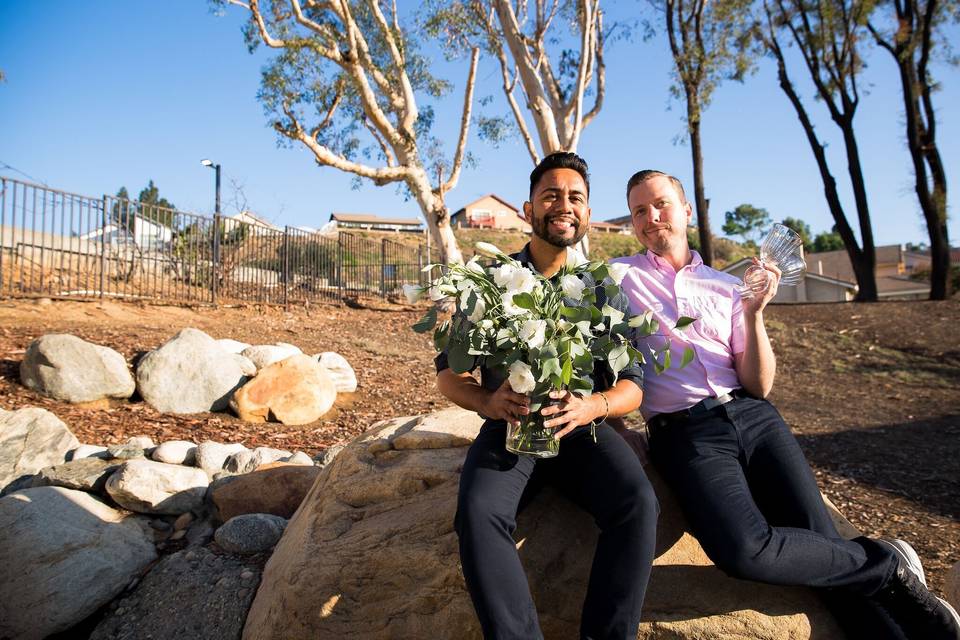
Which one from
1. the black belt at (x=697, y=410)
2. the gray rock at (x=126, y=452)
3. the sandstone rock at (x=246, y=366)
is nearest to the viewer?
the black belt at (x=697, y=410)

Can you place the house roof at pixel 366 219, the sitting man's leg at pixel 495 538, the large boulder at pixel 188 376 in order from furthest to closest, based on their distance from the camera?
the house roof at pixel 366 219 < the large boulder at pixel 188 376 < the sitting man's leg at pixel 495 538

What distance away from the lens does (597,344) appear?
7.22 ft

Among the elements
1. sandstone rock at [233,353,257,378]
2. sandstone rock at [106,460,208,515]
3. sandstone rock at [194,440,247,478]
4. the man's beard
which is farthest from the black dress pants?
sandstone rock at [233,353,257,378]

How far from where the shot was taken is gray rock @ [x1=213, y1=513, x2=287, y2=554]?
10.8ft

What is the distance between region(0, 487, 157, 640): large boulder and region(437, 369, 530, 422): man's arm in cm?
206

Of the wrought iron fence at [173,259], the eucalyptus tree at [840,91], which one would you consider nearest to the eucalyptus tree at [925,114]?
the eucalyptus tree at [840,91]

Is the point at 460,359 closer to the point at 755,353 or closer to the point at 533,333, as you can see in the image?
the point at 533,333

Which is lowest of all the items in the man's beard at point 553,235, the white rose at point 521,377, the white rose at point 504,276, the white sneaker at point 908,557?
the white sneaker at point 908,557

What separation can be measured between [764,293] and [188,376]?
17.9 feet

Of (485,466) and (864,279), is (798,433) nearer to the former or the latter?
(485,466)

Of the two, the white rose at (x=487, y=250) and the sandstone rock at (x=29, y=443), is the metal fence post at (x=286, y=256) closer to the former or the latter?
the sandstone rock at (x=29, y=443)

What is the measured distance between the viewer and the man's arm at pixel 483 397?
7.11ft

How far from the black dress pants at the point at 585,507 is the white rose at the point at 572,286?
0.57 meters

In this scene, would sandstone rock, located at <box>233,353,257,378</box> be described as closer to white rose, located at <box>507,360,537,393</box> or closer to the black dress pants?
the black dress pants
